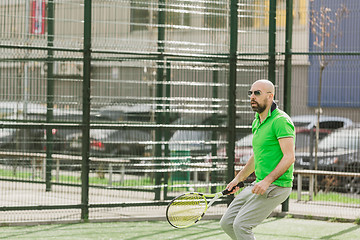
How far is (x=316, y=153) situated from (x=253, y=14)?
12.0 feet

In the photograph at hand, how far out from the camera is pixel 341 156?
13.9 m

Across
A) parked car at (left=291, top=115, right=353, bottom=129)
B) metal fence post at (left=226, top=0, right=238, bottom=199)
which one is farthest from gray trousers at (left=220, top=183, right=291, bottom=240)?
parked car at (left=291, top=115, right=353, bottom=129)

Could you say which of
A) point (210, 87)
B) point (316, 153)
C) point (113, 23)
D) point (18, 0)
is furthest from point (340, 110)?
point (18, 0)

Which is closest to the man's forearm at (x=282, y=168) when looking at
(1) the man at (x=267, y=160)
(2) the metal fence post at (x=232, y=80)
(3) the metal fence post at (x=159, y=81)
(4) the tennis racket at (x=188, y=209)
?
(1) the man at (x=267, y=160)

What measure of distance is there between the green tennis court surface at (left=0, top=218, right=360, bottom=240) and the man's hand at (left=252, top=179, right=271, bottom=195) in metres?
3.59

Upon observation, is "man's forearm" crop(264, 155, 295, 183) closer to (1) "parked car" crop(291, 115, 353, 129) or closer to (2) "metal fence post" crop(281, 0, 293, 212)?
(2) "metal fence post" crop(281, 0, 293, 212)

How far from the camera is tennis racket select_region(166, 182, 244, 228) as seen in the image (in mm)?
7160

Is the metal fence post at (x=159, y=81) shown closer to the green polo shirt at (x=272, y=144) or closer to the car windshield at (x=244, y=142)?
the car windshield at (x=244, y=142)

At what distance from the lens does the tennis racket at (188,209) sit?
23.5 feet

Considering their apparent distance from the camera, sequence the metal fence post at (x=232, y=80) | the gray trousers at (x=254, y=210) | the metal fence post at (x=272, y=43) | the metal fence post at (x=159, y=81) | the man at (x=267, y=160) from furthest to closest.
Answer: the metal fence post at (x=159, y=81)
the metal fence post at (x=272, y=43)
the metal fence post at (x=232, y=80)
the gray trousers at (x=254, y=210)
the man at (x=267, y=160)

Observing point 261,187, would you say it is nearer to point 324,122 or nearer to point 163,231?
point 163,231

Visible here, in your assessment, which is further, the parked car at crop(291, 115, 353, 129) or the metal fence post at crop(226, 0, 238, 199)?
the parked car at crop(291, 115, 353, 129)

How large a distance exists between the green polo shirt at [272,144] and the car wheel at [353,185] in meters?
7.18

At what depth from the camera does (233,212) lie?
7.10 metres
